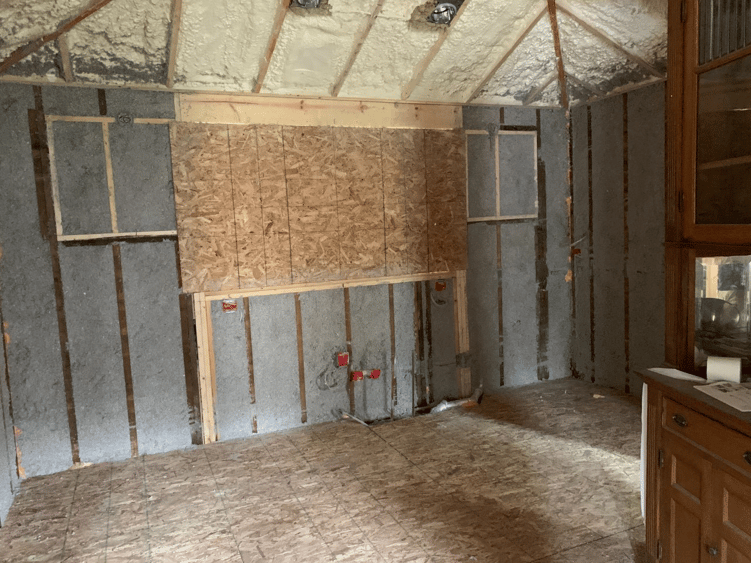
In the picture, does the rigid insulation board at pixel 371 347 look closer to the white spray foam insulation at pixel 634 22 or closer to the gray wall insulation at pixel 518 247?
the gray wall insulation at pixel 518 247

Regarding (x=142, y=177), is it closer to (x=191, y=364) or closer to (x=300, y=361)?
(x=191, y=364)

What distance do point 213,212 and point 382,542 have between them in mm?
2561

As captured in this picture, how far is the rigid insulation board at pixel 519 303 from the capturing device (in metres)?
4.94

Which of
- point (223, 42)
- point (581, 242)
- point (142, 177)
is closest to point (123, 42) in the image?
point (223, 42)

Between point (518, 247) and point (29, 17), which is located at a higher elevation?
point (29, 17)

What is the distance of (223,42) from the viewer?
135 inches

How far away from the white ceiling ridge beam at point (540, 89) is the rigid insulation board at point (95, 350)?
12.4 ft

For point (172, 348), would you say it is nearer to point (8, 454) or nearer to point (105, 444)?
point (105, 444)

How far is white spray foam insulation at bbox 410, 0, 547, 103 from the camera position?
142 inches

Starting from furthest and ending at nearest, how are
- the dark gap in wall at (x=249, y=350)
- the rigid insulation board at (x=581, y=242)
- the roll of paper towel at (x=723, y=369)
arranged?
the rigid insulation board at (x=581, y=242)
the dark gap in wall at (x=249, y=350)
the roll of paper towel at (x=723, y=369)

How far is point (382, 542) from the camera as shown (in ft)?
9.00

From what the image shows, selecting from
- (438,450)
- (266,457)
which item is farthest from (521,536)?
(266,457)

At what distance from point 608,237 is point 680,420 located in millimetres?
3005

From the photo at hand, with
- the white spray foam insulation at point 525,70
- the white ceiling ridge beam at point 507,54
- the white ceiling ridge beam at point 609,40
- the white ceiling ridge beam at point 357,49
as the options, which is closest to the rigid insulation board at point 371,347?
the white ceiling ridge beam at point 357,49
